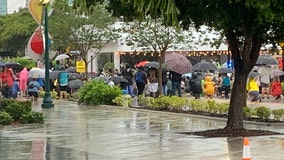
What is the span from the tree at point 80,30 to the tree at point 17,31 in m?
18.6

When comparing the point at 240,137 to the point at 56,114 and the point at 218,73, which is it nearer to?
the point at 56,114

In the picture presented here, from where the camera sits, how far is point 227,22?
15.2 m

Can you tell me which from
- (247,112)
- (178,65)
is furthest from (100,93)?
(247,112)

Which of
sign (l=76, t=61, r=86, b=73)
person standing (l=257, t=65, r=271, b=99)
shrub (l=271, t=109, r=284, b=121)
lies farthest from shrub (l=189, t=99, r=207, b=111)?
sign (l=76, t=61, r=86, b=73)

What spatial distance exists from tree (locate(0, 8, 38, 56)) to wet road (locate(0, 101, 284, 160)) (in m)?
41.6

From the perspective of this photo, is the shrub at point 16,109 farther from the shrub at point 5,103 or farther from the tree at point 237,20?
the tree at point 237,20

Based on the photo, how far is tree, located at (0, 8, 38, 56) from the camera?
63375 mm

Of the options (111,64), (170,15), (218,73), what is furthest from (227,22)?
(111,64)

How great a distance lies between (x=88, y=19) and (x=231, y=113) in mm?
27147

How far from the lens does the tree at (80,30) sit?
42406 millimetres

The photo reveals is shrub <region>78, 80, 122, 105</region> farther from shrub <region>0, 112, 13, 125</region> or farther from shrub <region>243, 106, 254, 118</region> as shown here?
shrub <region>243, 106, 254, 118</region>

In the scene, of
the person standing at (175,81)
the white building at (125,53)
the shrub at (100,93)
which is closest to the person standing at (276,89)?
the person standing at (175,81)

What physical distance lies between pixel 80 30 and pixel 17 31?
74.5 feet

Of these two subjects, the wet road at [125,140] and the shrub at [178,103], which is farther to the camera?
the shrub at [178,103]
